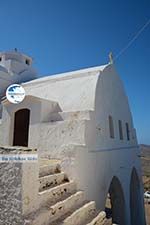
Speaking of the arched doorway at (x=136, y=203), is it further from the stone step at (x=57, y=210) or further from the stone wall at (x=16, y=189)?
the stone wall at (x=16, y=189)

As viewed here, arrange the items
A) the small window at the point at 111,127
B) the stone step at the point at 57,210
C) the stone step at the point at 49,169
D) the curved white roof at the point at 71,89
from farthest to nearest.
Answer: the small window at the point at 111,127 → the curved white roof at the point at 71,89 → the stone step at the point at 49,169 → the stone step at the point at 57,210

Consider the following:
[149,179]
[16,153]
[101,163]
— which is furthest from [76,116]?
[149,179]

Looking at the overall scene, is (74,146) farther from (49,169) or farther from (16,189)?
(16,189)

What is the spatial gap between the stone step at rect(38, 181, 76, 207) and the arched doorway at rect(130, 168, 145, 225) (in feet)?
25.4

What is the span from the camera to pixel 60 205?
14.2ft

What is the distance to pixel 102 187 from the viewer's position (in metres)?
7.38

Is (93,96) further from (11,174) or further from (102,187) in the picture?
(11,174)

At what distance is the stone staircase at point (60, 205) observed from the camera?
3.83 meters

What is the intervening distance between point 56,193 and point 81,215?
0.78 metres

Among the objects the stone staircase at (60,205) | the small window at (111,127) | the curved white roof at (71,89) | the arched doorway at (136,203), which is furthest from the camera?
the arched doorway at (136,203)

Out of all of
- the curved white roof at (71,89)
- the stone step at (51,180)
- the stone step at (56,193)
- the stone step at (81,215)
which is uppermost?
the curved white roof at (71,89)

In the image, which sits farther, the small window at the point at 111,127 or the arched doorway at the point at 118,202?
the small window at the point at 111,127

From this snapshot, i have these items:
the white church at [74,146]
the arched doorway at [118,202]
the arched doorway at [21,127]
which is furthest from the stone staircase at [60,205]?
the arched doorway at [118,202]

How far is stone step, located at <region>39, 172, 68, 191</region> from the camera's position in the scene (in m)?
4.62
